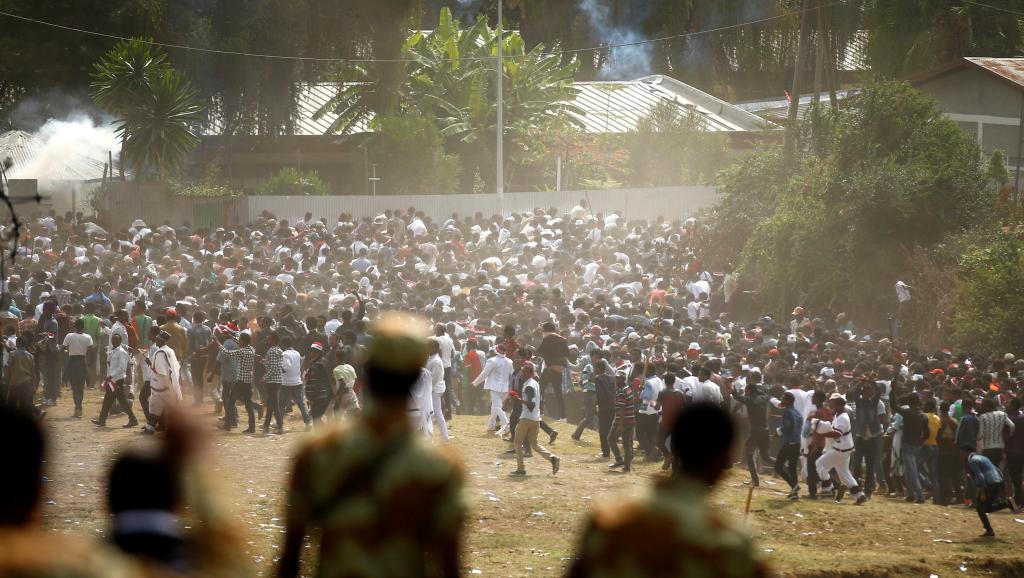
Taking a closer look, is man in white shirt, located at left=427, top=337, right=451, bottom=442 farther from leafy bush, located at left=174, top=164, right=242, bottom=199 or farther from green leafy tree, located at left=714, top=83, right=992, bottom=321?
leafy bush, located at left=174, top=164, right=242, bottom=199

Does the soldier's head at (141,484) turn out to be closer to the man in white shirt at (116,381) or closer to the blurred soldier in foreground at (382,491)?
the blurred soldier in foreground at (382,491)

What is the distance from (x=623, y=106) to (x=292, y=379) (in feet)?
121

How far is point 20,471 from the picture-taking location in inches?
112

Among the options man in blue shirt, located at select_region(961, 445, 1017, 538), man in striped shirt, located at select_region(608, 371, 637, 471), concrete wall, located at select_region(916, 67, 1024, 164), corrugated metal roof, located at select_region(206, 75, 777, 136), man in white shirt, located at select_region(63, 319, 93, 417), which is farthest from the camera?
corrugated metal roof, located at select_region(206, 75, 777, 136)

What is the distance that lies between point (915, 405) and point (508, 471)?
4688 mm

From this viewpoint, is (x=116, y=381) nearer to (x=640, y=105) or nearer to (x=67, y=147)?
(x=67, y=147)

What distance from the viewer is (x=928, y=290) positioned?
80.0 ft

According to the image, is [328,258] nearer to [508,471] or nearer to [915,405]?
[508,471]

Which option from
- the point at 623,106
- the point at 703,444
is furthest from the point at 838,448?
the point at 623,106

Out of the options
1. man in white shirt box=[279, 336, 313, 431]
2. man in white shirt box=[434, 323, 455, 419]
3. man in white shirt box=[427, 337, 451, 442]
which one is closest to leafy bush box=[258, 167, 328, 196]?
man in white shirt box=[434, 323, 455, 419]

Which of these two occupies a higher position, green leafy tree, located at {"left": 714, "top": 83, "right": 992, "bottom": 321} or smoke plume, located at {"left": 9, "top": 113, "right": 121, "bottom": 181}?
smoke plume, located at {"left": 9, "top": 113, "right": 121, "bottom": 181}

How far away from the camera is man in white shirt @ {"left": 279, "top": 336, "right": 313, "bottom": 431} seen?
15.7 meters

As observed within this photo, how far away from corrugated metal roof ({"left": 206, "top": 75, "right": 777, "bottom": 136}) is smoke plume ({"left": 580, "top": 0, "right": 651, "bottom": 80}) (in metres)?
4.80

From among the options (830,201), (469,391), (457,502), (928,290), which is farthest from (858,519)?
(830,201)
